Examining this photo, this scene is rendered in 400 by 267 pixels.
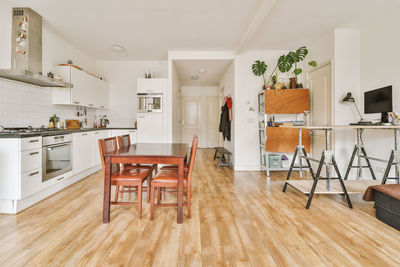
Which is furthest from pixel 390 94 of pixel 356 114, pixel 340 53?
pixel 340 53


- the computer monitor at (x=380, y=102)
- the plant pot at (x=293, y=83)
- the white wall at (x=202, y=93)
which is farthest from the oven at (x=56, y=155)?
the white wall at (x=202, y=93)

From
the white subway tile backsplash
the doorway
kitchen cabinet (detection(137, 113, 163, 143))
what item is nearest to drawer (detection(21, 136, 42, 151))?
the white subway tile backsplash

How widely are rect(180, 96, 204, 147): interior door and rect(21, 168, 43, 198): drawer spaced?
5.49 metres

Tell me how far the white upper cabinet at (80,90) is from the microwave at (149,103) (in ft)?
3.09

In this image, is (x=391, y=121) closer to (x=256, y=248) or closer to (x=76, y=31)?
(x=256, y=248)

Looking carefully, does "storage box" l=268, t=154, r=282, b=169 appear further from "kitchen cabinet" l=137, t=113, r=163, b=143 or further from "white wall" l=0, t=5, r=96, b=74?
"white wall" l=0, t=5, r=96, b=74

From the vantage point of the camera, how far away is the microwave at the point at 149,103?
4441 mm

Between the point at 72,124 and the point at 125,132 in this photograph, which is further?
the point at 125,132

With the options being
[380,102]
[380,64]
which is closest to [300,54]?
[380,64]

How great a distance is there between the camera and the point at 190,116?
7.88 metres

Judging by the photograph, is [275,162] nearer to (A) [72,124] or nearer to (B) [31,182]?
(B) [31,182]

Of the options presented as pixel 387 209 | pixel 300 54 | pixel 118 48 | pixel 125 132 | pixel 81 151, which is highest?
pixel 118 48

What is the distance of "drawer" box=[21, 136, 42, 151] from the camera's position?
7.36 feet

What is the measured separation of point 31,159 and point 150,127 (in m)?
2.33
